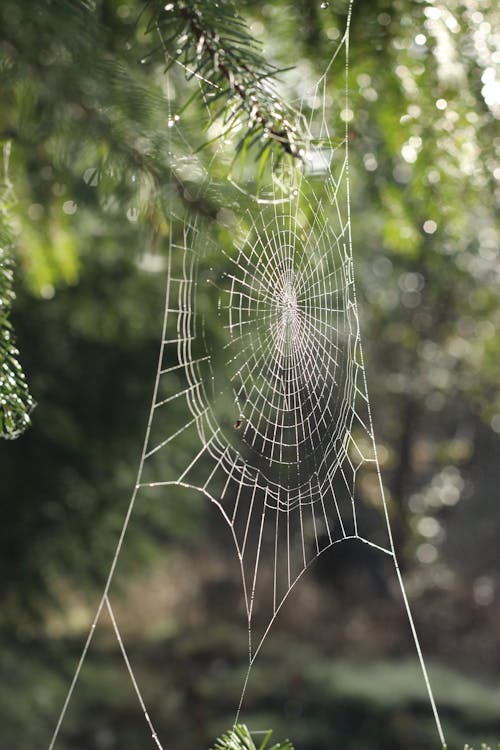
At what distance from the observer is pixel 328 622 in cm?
788

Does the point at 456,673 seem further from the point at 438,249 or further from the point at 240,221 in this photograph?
the point at 240,221

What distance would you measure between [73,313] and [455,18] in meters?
2.87

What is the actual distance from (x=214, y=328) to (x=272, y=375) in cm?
176

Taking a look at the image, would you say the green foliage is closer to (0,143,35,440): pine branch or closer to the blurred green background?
(0,143,35,440): pine branch

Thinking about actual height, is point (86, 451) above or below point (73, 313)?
below

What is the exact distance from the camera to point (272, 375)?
1.66 meters

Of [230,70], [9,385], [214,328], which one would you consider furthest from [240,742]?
[214,328]

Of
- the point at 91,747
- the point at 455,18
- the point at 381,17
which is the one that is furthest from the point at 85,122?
the point at 91,747

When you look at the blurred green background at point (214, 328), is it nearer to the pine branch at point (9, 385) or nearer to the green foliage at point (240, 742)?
the pine branch at point (9, 385)

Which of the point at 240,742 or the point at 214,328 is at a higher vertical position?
the point at 214,328

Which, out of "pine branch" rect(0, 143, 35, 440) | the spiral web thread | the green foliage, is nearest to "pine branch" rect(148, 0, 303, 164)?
the spiral web thread

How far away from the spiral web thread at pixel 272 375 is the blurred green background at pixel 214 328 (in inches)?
4.9

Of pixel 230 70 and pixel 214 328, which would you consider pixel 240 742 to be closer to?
pixel 230 70

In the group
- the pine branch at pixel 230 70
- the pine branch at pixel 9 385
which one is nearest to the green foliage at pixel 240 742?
the pine branch at pixel 9 385
